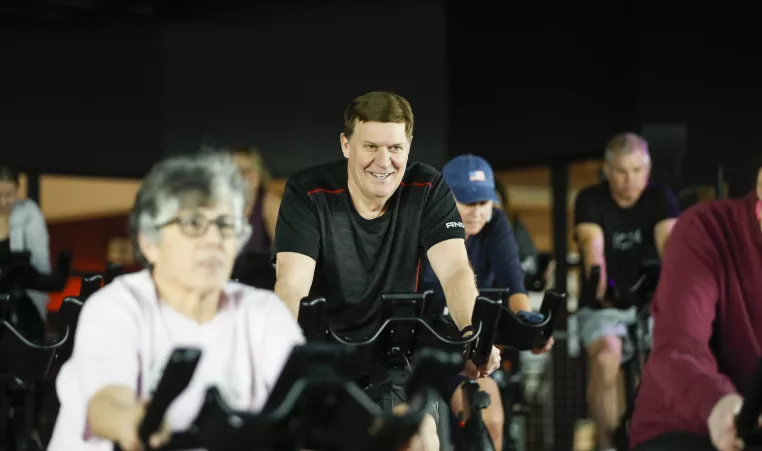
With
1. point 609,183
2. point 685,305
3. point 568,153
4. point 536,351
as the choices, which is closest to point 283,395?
point 685,305

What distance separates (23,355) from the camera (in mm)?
3297

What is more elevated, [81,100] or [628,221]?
[81,100]

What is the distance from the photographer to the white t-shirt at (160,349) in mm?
1854

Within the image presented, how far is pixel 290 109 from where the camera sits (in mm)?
9469

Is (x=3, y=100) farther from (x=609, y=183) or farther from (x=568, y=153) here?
(x=609, y=183)

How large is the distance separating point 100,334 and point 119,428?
0.19 metres

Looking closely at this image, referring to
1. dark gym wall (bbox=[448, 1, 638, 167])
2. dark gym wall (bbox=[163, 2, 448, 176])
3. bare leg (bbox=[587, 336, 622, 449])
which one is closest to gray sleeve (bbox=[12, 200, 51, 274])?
bare leg (bbox=[587, 336, 622, 449])

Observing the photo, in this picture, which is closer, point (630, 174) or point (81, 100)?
point (630, 174)

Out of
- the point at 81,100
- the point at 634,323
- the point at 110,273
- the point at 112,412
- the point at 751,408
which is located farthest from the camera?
the point at 81,100

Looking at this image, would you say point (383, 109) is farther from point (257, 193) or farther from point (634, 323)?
point (257, 193)

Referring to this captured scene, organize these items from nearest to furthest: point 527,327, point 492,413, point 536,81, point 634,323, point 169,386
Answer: point 169,386
point 527,327
point 492,413
point 634,323
point 536,81

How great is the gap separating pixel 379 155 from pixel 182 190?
1293 mm

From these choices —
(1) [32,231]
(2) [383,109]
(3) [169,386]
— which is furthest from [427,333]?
(1) [32,231]

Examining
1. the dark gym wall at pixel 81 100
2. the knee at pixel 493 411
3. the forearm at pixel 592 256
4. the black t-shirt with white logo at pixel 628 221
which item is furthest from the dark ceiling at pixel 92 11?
the knee at pixel 493 411
